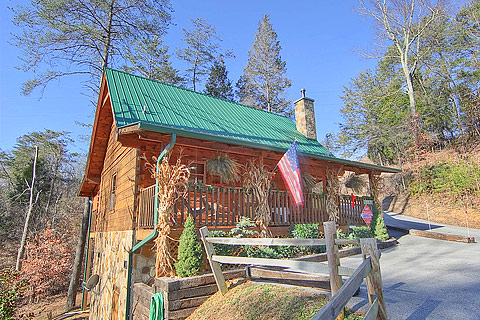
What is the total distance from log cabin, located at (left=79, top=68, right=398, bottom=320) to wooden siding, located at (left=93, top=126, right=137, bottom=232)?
0.10 feet

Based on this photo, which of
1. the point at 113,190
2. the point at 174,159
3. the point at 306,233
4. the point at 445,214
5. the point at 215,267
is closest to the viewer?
the point at 215,267

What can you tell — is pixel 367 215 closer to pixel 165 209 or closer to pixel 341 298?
pixel 165 209

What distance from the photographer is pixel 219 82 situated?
26797mm

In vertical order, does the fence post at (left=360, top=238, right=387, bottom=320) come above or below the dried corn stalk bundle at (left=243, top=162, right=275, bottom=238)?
below

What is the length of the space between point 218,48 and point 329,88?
1101 centimetres

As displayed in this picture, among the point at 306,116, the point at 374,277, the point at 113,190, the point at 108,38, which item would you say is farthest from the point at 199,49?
the point at 374,277

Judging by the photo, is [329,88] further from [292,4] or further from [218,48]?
[292,4]

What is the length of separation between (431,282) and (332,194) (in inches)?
183

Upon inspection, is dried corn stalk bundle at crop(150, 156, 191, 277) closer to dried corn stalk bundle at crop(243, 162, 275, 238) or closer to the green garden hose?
the green garden hose

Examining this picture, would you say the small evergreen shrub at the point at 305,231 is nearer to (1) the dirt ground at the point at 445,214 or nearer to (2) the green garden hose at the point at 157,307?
(2) the green garden hose at the point at 157,307

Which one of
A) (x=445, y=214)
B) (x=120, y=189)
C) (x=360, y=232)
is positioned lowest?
(x=360, y=232)

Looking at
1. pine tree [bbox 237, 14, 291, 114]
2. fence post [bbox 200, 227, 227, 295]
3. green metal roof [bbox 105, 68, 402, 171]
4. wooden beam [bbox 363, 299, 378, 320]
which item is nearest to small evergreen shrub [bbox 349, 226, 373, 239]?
green metal roof [bbox 105, 68, 402, 171]

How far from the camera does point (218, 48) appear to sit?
1055 inches

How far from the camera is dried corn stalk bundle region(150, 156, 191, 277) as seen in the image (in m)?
5.65
